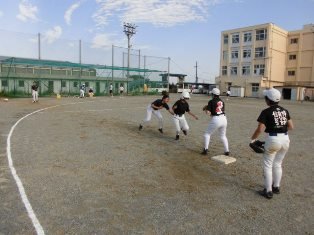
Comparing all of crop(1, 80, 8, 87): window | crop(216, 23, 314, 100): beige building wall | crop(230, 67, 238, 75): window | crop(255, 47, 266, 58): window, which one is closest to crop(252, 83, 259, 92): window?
crop(216, 23, 314, 100): beige building wall

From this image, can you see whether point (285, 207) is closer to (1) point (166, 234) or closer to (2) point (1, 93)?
(1) point (166, 234)

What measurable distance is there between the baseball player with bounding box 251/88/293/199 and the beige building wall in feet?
175

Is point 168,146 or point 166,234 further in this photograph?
point 168,146

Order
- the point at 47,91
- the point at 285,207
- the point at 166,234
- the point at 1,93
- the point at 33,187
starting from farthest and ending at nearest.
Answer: the point at 47,91 → the point at 1,93 → the point at 33,187 → the point at 285,207 → the point at 166,234

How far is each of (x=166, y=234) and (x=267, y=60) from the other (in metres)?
58.4

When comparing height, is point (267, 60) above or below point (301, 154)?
above

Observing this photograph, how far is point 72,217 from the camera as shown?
4.26m

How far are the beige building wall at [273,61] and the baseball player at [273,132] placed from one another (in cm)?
5343

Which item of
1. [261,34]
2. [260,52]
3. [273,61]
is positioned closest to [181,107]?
[273,61]

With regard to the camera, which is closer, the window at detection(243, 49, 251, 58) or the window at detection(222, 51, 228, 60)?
the window at detection(243, 49, 251, 58)

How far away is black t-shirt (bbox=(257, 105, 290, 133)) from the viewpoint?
4949mm

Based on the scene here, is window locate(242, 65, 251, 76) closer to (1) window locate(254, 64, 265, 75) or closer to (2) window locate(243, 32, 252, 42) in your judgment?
(1) window locate(254, 64, 265, 75)

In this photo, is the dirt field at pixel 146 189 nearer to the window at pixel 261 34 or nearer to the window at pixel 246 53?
the window at pixel 261 34

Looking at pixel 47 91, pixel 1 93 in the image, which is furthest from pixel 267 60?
pixel 1 93
